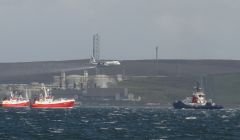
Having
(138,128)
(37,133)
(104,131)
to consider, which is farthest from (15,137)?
(138,128)

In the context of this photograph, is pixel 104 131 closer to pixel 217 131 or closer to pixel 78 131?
pixel 78 131

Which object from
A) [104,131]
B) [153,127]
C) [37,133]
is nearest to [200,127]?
[153,127]

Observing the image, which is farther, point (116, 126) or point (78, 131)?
point (116, 126)

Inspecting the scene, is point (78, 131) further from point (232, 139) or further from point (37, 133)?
point (232, 139)

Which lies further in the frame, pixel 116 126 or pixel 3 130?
pixel 116 126

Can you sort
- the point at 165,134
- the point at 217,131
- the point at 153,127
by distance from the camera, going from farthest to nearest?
the point at 153,127
the point at 217,131
the point at 165,134

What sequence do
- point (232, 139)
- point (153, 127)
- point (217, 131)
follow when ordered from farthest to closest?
point (153, 127)
point (217, 131)
point (232, 139)

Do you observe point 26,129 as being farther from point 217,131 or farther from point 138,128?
point 217,131

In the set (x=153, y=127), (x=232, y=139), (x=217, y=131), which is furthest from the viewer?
(x=153, y=127)
